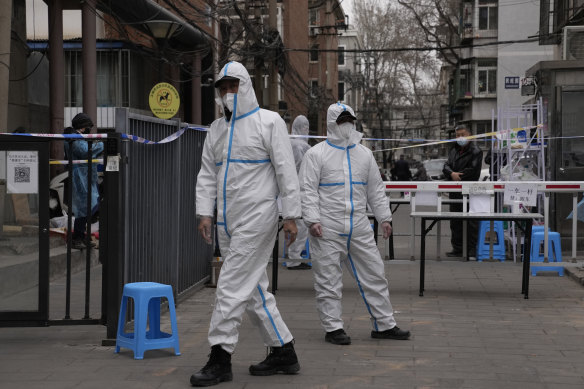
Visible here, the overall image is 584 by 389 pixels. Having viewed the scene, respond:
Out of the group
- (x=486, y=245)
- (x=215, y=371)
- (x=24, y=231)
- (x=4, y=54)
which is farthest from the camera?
(x=486, y=245)

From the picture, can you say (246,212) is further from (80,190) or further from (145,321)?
(80,190)

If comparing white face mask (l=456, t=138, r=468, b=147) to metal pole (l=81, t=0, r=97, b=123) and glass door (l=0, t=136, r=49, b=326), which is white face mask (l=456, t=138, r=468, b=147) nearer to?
metal pole (l=81, t=0, r=97, b=123)

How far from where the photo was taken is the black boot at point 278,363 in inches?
223

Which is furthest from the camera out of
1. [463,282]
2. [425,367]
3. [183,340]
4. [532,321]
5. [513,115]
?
[513,115]

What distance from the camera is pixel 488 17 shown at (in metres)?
48.7

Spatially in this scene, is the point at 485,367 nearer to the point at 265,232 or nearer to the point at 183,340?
the point at 265,232

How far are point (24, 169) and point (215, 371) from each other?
7.95ft

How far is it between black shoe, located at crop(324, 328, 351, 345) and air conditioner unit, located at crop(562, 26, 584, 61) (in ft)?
34.6

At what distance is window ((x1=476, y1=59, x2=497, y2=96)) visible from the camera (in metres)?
48.1

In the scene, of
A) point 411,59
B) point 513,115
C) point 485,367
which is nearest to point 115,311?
point 485,367

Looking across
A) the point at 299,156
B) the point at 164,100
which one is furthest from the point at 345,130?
the point at 164,100

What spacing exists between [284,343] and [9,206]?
2489 mm

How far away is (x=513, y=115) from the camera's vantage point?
1409 centimetres

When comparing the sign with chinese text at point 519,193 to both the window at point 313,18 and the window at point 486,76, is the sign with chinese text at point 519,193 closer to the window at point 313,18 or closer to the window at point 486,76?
the window at point 486,76
